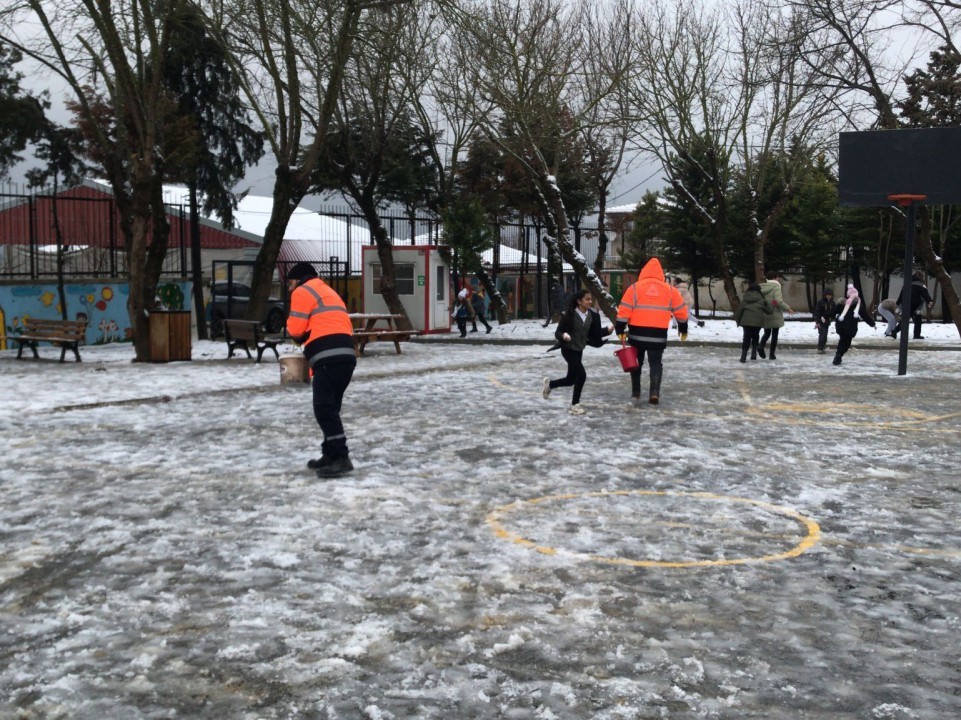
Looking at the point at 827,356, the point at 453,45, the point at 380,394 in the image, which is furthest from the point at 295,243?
the point at 380,394

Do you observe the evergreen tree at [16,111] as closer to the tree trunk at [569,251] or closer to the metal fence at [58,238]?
the metal fence at [58,238]

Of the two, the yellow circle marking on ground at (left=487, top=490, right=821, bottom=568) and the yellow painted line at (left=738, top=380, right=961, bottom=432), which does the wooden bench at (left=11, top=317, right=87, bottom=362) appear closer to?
the yellow painted line at (left=738, top=380, right=961, bottom=432)

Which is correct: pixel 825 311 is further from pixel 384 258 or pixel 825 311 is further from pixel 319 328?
pixel 319 328

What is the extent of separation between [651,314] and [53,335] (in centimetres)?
1271

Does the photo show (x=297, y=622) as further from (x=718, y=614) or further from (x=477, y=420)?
(x=477, y=420)

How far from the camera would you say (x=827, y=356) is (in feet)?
76.1

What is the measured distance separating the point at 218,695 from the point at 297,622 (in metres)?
0.93

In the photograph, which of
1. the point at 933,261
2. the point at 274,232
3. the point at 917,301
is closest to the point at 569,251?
the point at 917,301

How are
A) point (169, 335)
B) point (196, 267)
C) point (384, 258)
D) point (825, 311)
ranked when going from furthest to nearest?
Result: point (384, 258)
point (196, 267)
point (825, 311)
point (169, 335)

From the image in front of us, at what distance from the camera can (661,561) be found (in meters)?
6.55

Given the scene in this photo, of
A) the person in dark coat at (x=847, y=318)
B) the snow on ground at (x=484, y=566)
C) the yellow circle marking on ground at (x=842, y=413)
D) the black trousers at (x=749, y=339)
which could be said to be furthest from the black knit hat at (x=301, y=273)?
the black trousers at (x=749, y=339)

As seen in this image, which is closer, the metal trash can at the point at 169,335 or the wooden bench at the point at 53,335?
the metal trash can at the point at 169,335

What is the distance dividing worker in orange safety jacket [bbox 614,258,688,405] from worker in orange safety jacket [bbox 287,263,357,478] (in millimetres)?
5316

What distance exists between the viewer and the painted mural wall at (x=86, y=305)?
2391 centimetres
